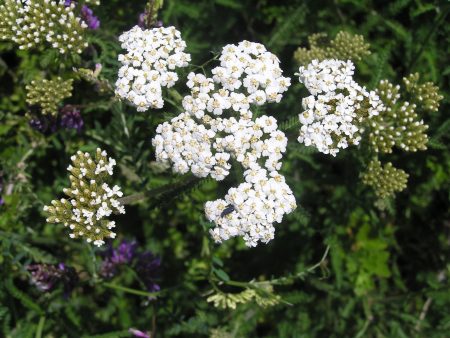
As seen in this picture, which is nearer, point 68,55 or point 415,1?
point 68,55

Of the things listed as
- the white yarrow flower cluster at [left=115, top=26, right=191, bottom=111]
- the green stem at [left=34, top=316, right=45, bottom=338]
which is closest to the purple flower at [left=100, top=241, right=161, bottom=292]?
the green stem at [left=34, top=316, right=45, bottom=338]

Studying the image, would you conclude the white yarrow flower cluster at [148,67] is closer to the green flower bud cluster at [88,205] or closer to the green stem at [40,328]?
the green flower bud cluster at [88,205]

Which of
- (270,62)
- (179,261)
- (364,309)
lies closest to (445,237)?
(364,309)

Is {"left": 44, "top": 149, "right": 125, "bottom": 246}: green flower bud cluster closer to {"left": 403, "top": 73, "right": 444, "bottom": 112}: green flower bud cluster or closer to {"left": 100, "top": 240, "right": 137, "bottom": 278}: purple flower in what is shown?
{"left": 100, "top": 240, "right": 137, "bottom": 278}: purple flower

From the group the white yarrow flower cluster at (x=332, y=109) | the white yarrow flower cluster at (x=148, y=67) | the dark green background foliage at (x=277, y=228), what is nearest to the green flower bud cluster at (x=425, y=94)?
the dark green background foliage at (x=277, y=228)

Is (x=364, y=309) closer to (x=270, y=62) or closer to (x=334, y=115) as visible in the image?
(x=334, y=115)

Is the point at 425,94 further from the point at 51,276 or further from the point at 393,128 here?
the point at 51,276
